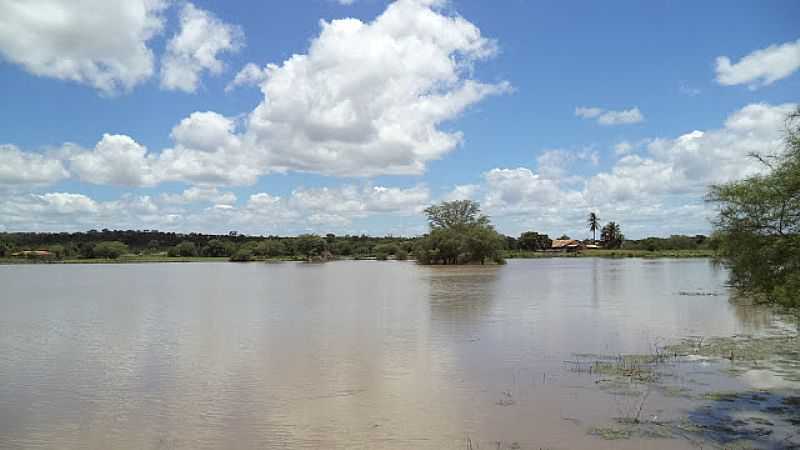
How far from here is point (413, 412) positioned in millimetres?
12289

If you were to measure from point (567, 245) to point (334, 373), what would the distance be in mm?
153368

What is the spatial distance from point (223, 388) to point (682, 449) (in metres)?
10.4

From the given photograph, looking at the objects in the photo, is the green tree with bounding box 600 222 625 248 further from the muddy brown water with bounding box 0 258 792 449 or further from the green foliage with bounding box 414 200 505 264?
the muddy brown water with bounding box 0 258 792 449

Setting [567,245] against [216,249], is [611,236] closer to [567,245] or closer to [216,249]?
[567,245]

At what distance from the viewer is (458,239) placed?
95125mm

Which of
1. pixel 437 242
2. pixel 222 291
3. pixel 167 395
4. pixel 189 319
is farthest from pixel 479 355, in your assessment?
pixel 437 242

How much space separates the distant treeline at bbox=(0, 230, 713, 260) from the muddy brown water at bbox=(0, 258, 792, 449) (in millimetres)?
104269

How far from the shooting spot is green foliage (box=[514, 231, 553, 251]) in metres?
160

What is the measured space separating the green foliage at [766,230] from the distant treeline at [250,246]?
12043 centimetres

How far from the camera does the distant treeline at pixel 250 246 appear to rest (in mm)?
145875

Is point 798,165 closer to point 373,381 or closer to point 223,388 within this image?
point 373,381

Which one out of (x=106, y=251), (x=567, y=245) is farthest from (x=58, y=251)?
(x=567, y=245)

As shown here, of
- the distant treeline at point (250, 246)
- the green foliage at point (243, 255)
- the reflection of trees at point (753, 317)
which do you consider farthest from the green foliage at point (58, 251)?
the reflection of trees at point (753, 317)

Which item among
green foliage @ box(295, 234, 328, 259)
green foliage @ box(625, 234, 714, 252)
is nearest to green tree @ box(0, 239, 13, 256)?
green foliage @ box(295, 234, 328, 259)
